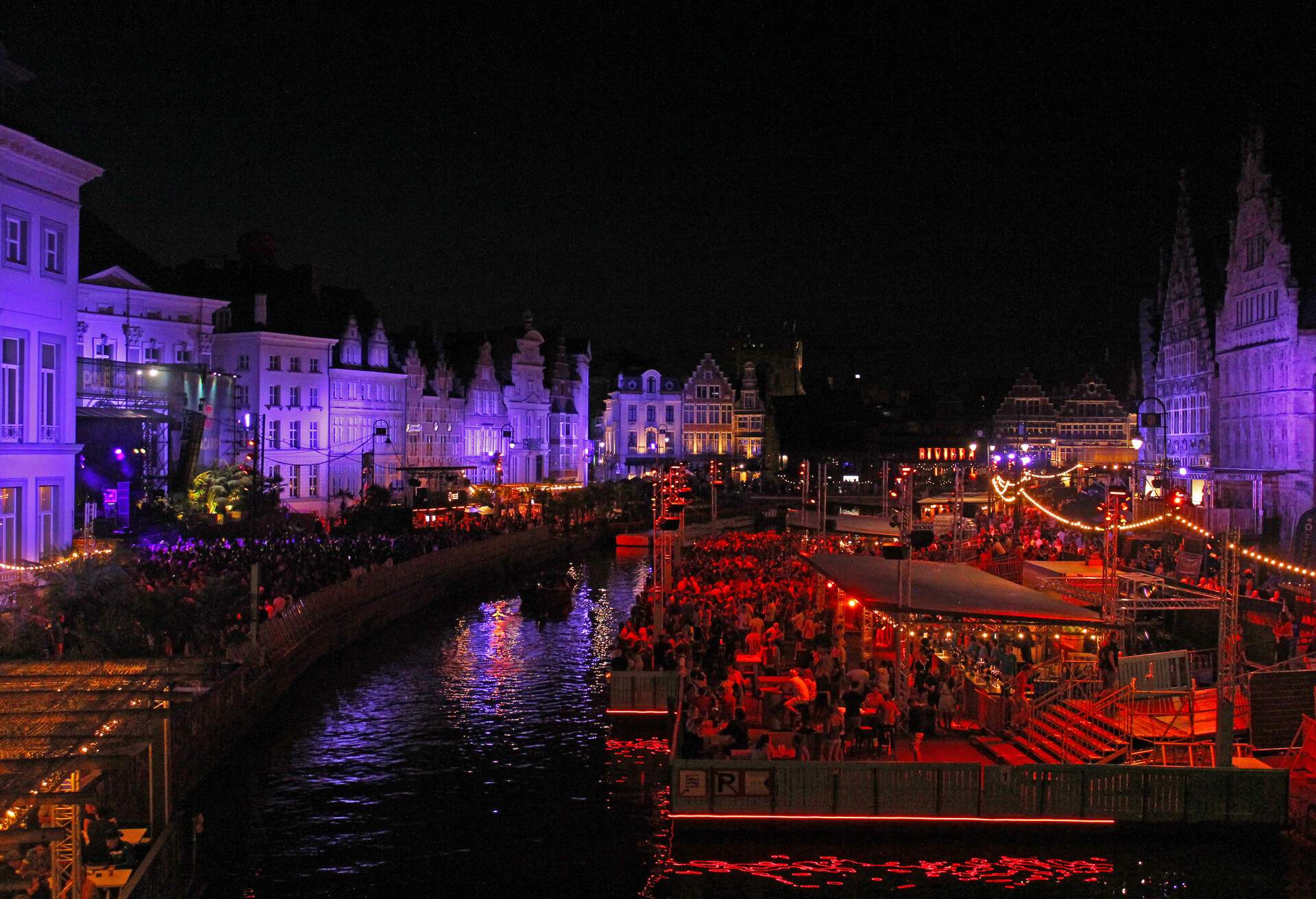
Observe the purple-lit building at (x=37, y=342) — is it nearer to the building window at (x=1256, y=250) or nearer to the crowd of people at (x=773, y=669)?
the crowd of people at (x=773, y=669)

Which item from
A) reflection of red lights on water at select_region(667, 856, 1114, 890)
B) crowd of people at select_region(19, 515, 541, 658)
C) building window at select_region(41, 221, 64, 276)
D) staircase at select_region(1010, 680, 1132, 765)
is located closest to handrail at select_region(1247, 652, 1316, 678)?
staircase at select_region(1010, 680, 1132, 765)

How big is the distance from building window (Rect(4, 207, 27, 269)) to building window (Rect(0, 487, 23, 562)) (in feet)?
15.5

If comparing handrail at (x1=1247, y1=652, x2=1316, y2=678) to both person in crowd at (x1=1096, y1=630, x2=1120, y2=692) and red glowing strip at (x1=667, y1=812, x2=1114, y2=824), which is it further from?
red glowing strip at (x1=667, y1=812, x2=1114, y2=824)

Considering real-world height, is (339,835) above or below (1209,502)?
below

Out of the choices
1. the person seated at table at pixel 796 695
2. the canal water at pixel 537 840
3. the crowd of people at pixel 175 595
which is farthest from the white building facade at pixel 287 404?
the person seated at table at pixel 796 695

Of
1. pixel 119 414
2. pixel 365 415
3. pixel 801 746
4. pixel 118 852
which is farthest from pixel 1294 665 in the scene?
pixel 365 415

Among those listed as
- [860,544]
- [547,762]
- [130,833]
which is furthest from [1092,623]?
[860,544]

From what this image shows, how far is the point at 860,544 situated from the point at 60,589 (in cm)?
3362

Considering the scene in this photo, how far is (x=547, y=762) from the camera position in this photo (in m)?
22.4

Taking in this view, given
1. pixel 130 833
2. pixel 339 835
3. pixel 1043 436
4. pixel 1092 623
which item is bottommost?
pixel 339 835

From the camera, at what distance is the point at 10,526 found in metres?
24.5

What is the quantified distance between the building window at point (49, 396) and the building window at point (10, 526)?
4.94 ft

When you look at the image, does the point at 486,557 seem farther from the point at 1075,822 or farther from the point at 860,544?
the point at 1075,822

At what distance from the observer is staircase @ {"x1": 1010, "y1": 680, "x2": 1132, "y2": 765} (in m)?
17.8
